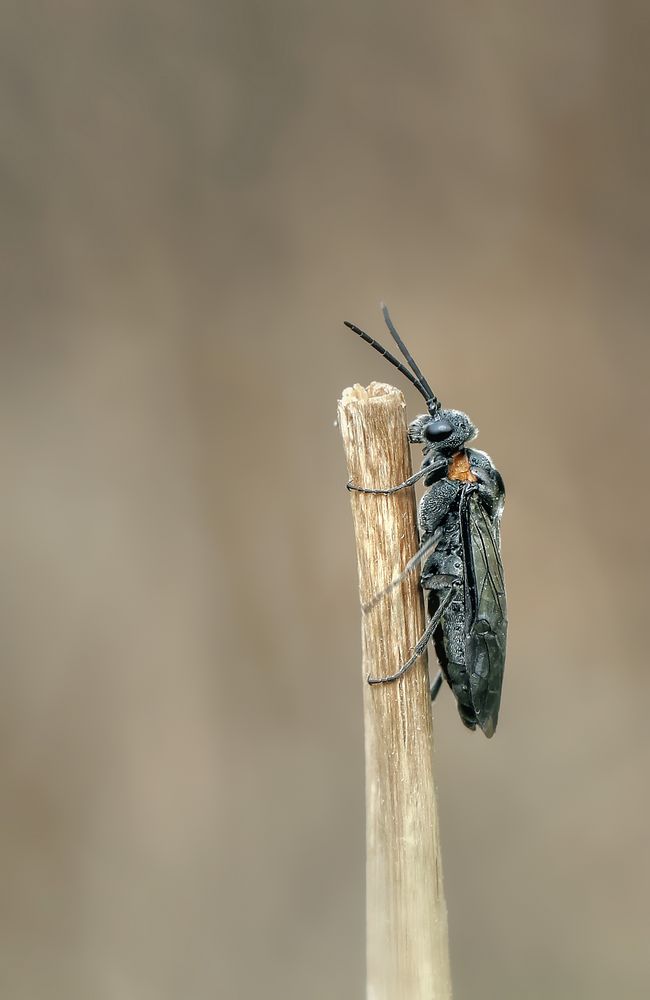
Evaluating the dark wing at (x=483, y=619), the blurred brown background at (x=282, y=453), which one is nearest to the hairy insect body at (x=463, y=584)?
the dark wing at (x=483, y=619)

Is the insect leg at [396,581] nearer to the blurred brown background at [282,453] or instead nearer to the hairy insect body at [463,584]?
the hairy insect body at [463,584]

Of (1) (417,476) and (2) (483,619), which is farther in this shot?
(2) (483,619)

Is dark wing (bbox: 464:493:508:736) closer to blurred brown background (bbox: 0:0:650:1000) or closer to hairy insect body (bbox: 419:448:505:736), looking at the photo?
hairy insect body (bbox: 419:448:505:736)

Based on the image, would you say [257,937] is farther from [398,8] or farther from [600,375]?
[398,8]

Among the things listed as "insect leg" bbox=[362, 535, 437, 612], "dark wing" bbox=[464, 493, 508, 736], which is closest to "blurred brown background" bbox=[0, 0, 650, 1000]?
"dark wing" bbox=[464, 493, 508, 736]

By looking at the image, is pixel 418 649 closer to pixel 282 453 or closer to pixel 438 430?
pixel 438 430

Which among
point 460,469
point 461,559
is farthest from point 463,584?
point 460,469


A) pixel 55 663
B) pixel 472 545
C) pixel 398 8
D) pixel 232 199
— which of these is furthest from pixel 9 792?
pixel 398 8
